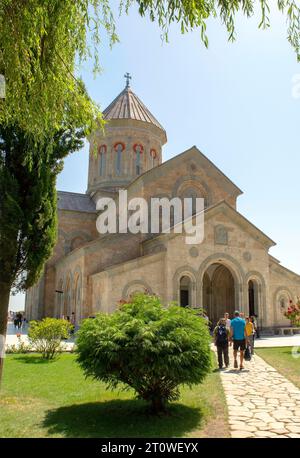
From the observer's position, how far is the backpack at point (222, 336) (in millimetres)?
10922

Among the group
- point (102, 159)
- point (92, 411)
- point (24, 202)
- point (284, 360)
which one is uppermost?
point (102, 159)

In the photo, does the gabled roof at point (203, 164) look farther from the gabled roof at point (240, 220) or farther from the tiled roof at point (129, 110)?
the tiled roof at point (129, 110)

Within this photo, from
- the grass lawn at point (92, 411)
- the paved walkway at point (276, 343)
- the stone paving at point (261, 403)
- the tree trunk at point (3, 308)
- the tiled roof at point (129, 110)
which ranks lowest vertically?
the grass lawn at point (92, 411)

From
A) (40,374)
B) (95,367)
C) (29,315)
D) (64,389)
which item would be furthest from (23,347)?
(29,315)

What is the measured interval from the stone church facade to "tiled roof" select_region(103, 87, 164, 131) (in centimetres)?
17

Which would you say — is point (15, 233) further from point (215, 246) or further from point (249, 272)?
point (249, 272)

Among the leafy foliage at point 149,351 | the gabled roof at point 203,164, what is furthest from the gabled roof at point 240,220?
the leafy foliage at point 149,351

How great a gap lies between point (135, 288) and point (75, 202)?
45.8 feet

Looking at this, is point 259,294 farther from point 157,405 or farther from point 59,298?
point 157,405

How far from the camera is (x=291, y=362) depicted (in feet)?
38.7

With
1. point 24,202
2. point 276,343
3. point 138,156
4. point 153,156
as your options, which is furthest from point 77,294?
point 24,202

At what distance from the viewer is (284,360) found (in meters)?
12.2

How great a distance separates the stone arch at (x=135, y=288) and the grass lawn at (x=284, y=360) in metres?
6.81
